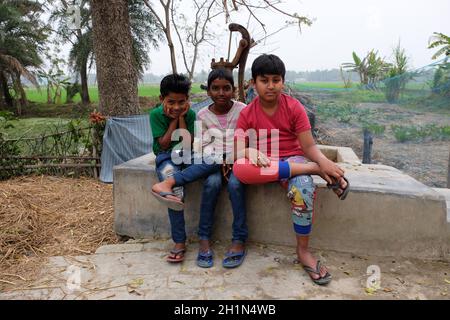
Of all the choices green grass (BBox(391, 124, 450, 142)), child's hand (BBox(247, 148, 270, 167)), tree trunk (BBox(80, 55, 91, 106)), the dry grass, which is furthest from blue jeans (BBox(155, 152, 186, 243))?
tree trunk (BBox(80, 55, 91, 106))

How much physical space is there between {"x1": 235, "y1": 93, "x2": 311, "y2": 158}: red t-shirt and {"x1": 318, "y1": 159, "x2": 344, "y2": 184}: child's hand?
27 centimetres

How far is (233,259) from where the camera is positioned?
241 centimetres

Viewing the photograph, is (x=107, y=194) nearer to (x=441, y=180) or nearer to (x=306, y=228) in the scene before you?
(x=306, y=228)

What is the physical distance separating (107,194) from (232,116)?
2.54m

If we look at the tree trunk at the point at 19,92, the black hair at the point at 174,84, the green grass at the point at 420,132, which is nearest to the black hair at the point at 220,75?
the black hair at the point at 174,84

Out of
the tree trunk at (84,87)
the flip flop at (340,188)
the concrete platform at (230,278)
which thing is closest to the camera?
the concrete platform at (230,278)

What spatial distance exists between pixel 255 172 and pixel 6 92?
21.3 metres

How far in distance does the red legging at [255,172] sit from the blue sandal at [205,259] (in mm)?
564

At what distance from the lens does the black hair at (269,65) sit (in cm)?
228

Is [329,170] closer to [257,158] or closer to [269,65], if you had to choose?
[257,158]

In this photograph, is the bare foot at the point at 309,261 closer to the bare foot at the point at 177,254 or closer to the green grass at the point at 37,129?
the bare foot at the point at 177,254

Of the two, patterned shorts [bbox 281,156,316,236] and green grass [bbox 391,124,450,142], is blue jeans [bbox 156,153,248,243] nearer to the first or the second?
patterned shorts [bbox 281,156,316,236]
